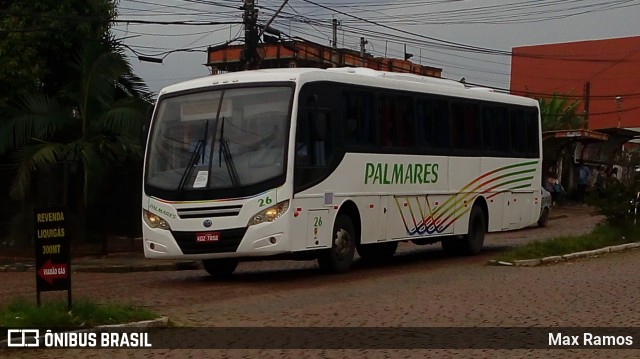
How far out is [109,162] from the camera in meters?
25.5

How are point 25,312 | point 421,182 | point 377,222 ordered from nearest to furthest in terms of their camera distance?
point 25,312
point 377,222
point 421,182

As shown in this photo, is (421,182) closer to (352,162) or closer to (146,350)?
(352,162)

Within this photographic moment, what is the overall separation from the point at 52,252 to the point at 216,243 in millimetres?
5069

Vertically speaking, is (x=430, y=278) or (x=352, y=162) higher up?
(x=352, y=162)

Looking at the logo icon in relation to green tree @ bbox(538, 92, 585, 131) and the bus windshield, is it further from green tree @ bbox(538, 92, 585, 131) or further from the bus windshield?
green tree @ bbox(538, 92, 585, 131)

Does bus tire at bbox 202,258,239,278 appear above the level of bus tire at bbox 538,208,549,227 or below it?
above

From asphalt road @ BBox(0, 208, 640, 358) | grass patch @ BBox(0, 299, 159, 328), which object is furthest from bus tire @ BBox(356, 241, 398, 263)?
grass patch @ BBox(0, 299, 159, 328)

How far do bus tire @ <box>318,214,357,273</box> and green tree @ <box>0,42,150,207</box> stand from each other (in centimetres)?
801

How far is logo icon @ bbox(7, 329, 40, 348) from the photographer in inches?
402

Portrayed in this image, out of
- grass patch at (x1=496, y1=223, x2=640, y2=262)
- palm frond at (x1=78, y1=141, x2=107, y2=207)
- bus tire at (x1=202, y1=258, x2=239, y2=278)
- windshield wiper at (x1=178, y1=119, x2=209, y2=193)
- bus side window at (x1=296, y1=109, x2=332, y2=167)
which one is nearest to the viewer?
windshield wiper at (x1=178, y1=119, x2=209, y2=193)

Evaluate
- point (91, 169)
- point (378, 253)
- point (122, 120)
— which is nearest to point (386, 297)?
point (378, 253)

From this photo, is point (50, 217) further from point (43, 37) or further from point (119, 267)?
point (43, 37)

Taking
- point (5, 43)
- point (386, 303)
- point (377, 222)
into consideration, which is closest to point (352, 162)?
point (377, 222)

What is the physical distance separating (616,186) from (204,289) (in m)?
10.9
